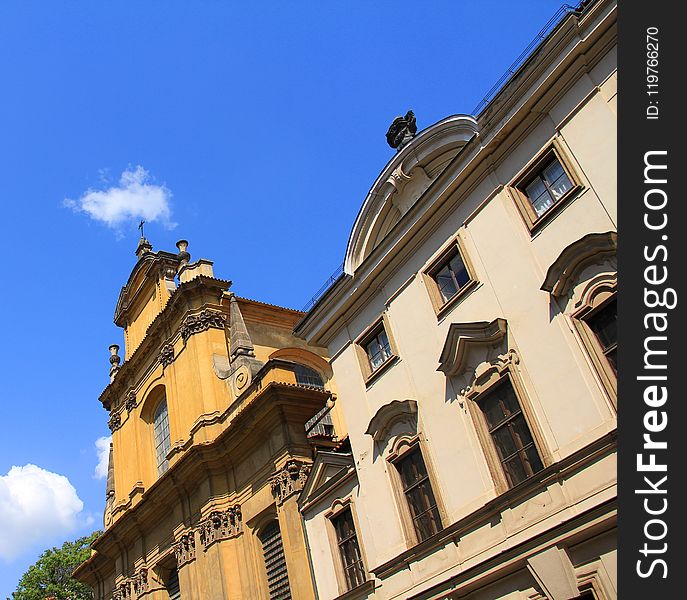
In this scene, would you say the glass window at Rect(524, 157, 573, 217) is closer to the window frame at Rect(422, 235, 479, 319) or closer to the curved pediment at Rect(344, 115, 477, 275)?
the window frame at Rect(422, 235, 479, 319)

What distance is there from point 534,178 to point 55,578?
4000cm

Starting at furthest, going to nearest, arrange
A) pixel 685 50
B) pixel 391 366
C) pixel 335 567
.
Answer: pixel 335 567 < pixel 391 366 < pixel 685 50

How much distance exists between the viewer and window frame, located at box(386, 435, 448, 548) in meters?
12.6

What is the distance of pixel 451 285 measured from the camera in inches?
535

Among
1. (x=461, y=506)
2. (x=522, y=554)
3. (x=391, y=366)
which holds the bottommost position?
(x=522, y=554)

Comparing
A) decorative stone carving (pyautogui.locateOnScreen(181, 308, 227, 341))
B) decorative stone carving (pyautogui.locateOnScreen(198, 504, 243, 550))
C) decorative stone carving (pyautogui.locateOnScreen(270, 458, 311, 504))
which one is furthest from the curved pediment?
decorative stone carving (pyautogui.locateOnScreen(181, 308, 227, 341))

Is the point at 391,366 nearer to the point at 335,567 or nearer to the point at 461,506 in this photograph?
the point at 461,506

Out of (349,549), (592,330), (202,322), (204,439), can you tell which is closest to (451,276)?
(592,330)

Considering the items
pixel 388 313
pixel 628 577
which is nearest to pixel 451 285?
pixel 388 313

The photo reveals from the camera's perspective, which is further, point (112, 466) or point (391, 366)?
point (112, 466)

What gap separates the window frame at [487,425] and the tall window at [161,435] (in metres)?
18.2

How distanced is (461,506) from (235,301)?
1492 centimetres

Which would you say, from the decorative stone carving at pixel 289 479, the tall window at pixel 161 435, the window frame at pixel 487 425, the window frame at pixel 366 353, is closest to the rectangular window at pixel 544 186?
the window frame at pixel 487 425

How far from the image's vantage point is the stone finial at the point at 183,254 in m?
28.6
